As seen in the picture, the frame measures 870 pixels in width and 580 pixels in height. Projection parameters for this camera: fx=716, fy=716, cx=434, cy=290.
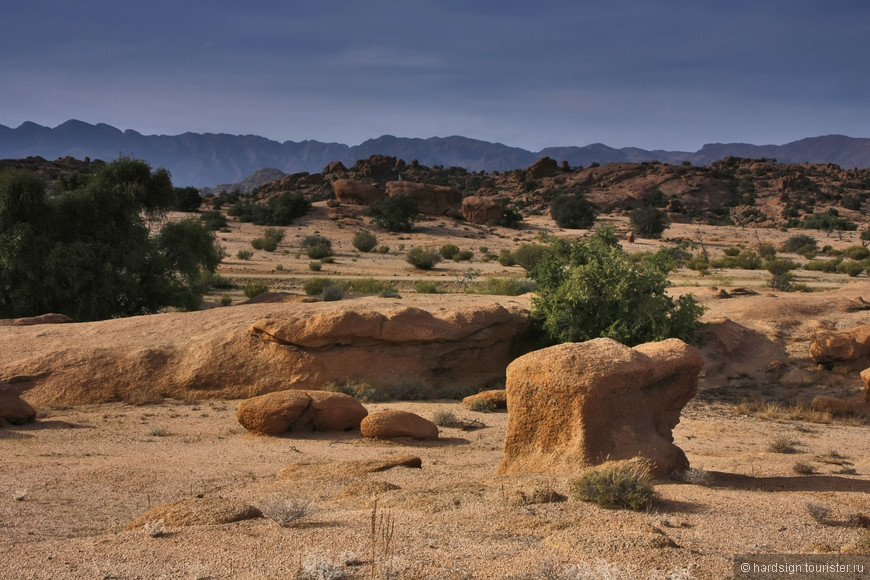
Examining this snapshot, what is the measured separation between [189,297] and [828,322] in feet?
58.7

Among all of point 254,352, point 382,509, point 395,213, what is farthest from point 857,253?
point 382,509


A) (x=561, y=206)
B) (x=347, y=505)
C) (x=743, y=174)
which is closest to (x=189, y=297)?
(x=347, y=505)

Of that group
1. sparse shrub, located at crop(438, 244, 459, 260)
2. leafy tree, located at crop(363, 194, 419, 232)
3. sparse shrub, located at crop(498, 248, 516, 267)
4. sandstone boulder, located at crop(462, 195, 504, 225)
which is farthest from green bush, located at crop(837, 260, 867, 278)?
leafy tree, located at crop(363, 194, 419, 232)

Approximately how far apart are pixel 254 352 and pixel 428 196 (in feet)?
151

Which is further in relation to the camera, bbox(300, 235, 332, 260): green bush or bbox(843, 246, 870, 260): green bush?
bbox(843, 246, 870, 260): green bush

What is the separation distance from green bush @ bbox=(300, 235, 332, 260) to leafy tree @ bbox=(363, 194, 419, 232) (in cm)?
991

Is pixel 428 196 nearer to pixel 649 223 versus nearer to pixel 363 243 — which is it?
pixel 649 223

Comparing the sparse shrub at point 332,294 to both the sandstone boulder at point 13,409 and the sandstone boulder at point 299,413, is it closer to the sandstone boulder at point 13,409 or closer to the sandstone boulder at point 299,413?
the sandstone boulder at point 299,413

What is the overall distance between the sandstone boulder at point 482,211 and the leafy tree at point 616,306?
41.4 metres

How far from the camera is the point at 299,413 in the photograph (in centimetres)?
1085

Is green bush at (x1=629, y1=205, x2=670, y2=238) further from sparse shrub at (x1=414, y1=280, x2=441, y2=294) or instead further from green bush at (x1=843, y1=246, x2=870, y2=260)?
sparse shrub at (x1=414, y1=280, x2=441, y2=294)

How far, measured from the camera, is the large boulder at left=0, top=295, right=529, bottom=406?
13.0 meters

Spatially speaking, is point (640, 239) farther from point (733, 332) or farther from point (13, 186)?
point (13, 186)

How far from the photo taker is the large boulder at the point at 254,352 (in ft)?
42.8
